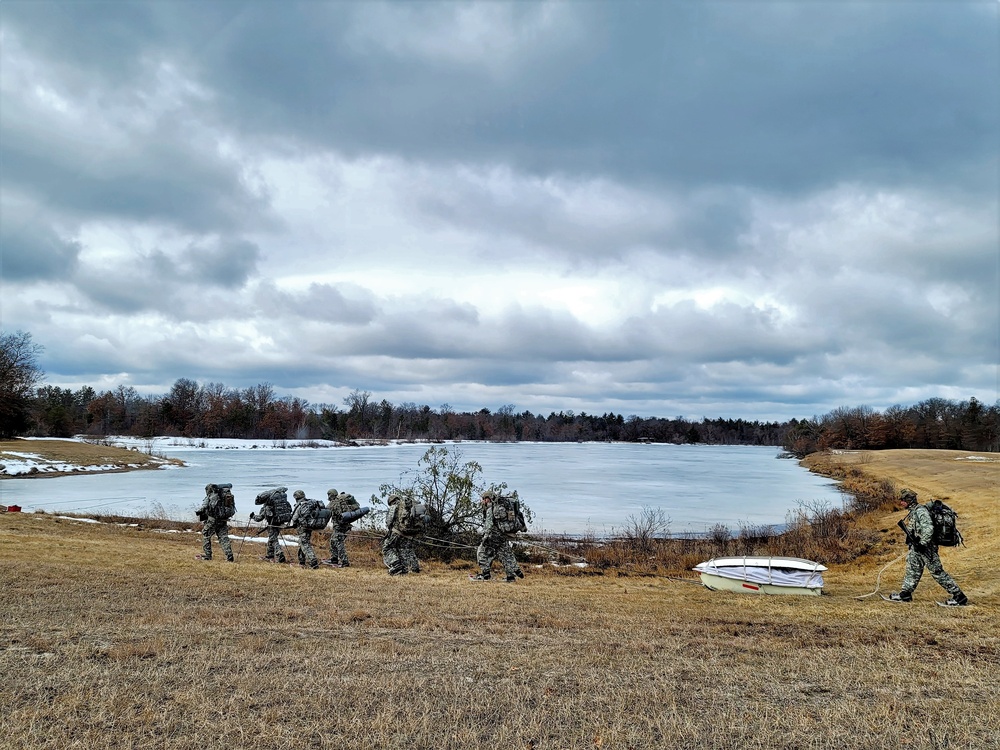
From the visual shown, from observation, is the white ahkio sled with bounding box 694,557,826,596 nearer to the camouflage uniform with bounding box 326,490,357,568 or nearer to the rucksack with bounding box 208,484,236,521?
the camouflage uniform with bounding box 326,490,357,568

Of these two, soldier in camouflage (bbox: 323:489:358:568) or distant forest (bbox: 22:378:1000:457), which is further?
distant forest (bbox: 22:378:1000:457)

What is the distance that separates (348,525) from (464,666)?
10.0 m

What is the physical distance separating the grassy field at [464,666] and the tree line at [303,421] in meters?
70.0

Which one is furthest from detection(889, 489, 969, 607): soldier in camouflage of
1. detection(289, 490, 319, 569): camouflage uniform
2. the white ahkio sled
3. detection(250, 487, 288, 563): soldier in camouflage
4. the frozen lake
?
the frozen lake

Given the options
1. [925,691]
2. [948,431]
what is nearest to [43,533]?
[925,691]

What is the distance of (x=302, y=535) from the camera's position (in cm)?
1538

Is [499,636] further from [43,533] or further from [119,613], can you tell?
[43,533]

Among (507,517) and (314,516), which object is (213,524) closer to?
(314,516)

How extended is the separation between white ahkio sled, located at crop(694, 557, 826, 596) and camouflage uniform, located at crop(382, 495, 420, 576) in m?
6.42

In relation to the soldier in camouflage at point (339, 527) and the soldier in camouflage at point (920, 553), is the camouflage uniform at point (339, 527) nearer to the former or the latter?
the soldier in camouflage at point (339, 527)

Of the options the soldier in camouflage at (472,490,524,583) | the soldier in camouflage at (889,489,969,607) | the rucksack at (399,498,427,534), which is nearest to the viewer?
the soldier in camouflage at (889,489,969,607)

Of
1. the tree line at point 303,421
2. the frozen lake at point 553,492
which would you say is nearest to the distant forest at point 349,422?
the tree line at point 303,421

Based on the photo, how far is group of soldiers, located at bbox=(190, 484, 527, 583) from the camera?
1407 centimetres

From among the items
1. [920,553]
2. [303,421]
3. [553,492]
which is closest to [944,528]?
[920,553]
